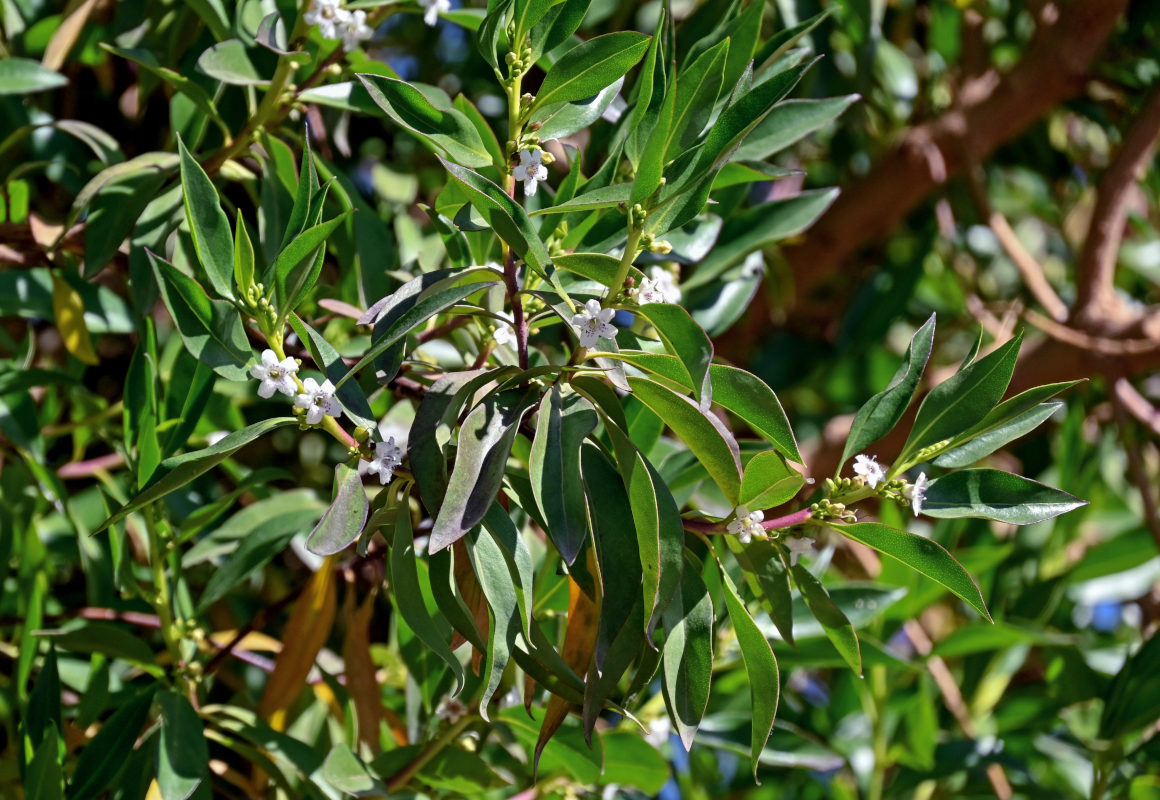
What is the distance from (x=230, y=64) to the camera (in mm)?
792

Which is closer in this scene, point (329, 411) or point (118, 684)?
point (329, 411)

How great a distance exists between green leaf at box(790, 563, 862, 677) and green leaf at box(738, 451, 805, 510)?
0.05 meters

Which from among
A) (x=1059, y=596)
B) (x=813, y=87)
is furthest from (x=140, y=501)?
(x=1059, y=596)

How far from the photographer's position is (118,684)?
3.13ft

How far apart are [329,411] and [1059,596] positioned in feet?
3.52

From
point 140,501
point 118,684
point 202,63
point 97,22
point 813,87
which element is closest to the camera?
point 140,501

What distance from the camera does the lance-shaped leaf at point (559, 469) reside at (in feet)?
1.82

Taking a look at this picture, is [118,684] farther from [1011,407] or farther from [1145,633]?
[1145,633]

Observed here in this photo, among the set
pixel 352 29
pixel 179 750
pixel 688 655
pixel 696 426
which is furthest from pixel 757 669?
pixel 352 29

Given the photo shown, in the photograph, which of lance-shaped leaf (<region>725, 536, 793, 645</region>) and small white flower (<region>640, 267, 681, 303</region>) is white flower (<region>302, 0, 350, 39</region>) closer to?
small white flower (<region>640, 267, 681, 303</region>)

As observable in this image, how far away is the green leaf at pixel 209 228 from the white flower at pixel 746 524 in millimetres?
316

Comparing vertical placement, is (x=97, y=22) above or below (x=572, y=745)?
above

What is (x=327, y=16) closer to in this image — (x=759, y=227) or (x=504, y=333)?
(x=504, y=333)

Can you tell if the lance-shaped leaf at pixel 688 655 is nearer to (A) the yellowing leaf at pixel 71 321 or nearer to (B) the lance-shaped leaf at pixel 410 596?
(B) the lance-shaped leaf at pixel 410 596
